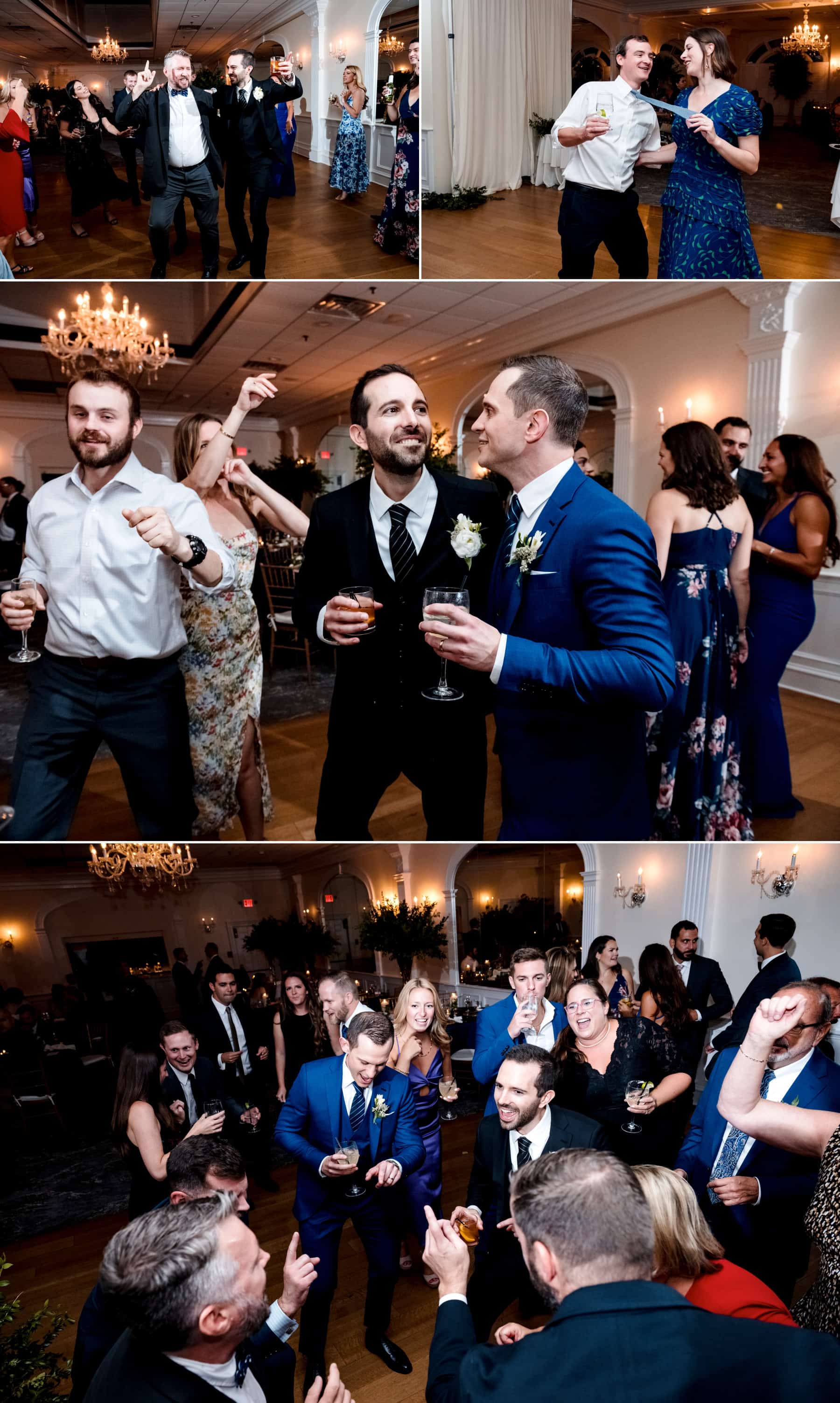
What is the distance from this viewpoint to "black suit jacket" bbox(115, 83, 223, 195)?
230 centimetres

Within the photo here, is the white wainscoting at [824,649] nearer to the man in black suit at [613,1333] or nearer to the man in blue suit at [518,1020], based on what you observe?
the man in blue suit at [518,1020]

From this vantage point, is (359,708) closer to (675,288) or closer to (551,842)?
(551,842)

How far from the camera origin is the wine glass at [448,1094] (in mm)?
3164

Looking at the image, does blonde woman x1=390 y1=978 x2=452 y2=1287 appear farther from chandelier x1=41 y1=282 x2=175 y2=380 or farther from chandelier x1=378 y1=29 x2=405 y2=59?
chandelier x1=378 y1=29 x2=405 y2=59

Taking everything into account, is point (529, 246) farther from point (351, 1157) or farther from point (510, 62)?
point (351, 1157)

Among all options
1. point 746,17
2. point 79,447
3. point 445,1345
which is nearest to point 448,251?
point 746,17

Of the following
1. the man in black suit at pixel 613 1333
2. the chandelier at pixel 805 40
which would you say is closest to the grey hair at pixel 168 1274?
the man in black suit at pixel 613 1333

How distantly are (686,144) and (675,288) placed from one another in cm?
40

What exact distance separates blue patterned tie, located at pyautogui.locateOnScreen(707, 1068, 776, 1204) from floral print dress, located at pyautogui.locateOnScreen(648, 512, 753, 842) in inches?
32.7

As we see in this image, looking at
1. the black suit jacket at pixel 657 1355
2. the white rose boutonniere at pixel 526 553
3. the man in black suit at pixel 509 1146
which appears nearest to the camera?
the black suit jacket at pixel 657 1355

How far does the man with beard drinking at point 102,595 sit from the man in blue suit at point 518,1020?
1581mm

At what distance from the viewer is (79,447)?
2.41 metres

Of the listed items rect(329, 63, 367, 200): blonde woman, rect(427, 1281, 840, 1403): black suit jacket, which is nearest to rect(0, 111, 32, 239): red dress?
rect(329, 63, 367, 200): blonde woman

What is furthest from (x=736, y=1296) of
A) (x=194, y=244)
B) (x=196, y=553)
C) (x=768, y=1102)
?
(x=194, y=244)
